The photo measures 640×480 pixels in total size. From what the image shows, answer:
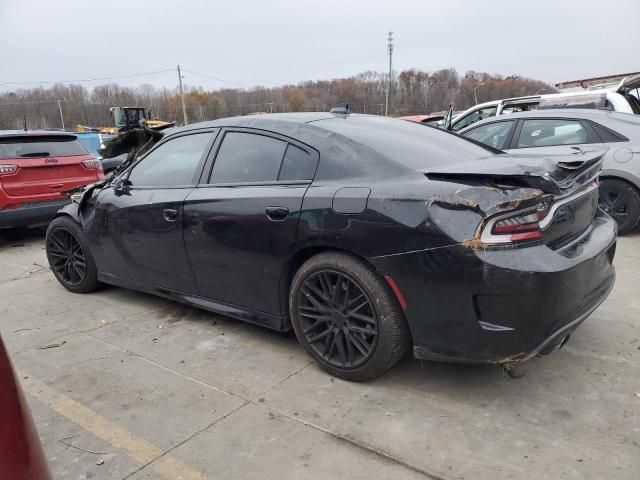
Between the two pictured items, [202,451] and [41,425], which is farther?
[41,425]

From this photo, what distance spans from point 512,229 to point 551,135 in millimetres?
4444

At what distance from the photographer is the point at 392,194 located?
262 centimetres

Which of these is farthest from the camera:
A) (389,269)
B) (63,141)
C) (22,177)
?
(63,141)

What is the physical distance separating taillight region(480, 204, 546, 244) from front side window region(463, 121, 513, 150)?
4261 mm

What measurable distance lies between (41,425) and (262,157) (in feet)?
6.52

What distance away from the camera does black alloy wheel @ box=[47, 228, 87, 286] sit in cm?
463

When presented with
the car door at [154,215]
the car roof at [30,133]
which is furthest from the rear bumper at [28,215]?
the car door at [154,215]

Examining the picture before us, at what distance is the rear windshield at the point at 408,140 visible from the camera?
116 inches

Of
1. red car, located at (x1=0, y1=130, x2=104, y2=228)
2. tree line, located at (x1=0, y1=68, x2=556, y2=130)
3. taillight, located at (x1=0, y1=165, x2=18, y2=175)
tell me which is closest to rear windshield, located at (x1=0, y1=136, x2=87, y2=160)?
red car, located at (x1=0, y1=130, x2=104, y2=228)

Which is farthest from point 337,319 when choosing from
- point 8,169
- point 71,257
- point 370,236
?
point 8,169

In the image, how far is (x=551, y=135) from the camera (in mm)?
6172

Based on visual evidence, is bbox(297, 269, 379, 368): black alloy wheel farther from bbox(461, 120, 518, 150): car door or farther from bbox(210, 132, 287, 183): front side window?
bbox(461, 120, 518, 150): car door

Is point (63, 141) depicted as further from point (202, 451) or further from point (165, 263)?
point (202, 451)

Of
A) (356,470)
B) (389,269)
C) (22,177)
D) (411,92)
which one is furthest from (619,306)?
(411,92)
